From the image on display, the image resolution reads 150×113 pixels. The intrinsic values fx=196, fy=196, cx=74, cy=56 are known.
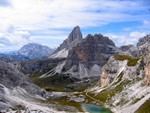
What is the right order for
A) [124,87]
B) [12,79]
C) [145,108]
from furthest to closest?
[12,79]
[124,87]
[145,108]

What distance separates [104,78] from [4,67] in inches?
3088

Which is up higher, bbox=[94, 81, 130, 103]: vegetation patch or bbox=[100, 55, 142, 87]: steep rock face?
bbox=[100, 55, 142, 87]: steep rock face

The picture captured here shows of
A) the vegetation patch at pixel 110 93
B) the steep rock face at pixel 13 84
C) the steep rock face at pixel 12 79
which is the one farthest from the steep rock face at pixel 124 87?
the steep rock face at pixel 12 79

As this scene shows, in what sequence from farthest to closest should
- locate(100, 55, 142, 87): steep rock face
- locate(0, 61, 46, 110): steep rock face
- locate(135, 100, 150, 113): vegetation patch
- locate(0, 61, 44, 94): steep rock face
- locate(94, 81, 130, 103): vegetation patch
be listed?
locate(100, 55, 142, 87): steep rock face → locate(94, 81, 130, 103): vegetation patch → locate(0, 61, 44, 94): steep rock face → locate(0, 61, 46, 110): steep rock face → locate(135, 100, 150, 113): vegetation patch

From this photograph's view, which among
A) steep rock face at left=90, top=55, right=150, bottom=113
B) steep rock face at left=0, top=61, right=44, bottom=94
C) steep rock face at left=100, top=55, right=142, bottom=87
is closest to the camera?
steep rock face at left=90, top=55, right=150, bottom=113

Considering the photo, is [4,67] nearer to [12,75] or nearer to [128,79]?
[12,75]

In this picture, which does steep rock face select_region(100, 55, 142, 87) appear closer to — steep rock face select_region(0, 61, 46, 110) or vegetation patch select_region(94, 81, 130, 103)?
vegetation patch select_region(94, 81, 130, 103)

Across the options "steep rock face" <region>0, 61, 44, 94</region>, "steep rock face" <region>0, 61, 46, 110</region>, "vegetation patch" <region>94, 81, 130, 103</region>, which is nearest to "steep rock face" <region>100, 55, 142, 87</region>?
"vegetation patch" <region>94, 81, 130, 103</region>

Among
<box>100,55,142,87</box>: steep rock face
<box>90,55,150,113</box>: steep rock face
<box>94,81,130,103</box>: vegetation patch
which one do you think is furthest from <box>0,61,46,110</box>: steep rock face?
<box>100,55,142,87</box>: steep rock face

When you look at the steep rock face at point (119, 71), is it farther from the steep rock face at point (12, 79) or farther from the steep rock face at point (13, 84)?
the steep rock face at point (12, 79)

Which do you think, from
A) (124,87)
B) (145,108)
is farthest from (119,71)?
(145,108)

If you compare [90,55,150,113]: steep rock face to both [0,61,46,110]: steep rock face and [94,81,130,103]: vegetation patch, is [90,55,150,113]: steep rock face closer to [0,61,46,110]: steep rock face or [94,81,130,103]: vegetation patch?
[94,81,130,103]: vegetation patch

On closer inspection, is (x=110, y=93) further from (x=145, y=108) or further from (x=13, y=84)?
(x=13, y=84)

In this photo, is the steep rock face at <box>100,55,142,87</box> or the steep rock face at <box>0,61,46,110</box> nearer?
the steep rock face at <box>0,61,46,110</box>
